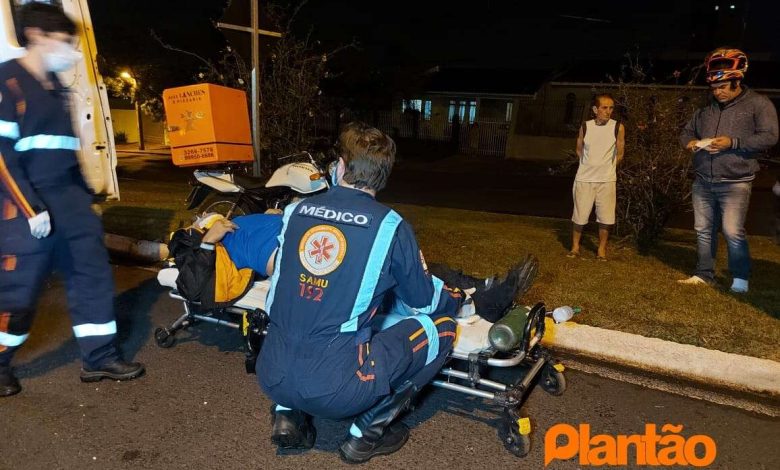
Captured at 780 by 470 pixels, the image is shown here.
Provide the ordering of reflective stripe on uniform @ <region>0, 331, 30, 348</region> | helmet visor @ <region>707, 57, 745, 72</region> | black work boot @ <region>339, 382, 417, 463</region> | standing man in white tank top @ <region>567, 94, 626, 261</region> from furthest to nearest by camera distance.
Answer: standing man in white tank top @ <region>567, 94, 626, 261</region> < helmet visor @ <region>707, 57, 745, 72</region> < reflective stripe on uniform @ <region>0, 331, 30, 348</region> < black work boot @ <region>339, 382, 417, 463</region>

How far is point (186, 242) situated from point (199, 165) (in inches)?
82.8

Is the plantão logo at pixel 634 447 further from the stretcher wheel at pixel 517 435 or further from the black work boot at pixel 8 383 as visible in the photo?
the black work boot at pixel 8 383

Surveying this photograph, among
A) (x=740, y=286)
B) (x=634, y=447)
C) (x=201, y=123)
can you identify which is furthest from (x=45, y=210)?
(x=740, y=286)

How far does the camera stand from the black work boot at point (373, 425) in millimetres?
2600

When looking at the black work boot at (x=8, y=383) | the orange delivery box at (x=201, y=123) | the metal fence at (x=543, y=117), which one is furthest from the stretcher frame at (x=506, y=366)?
the metal fence at (x=543, y=117)

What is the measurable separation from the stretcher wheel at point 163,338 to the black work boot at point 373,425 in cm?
181

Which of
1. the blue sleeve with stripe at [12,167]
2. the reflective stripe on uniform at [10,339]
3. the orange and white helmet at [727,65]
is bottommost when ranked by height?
the reflective stripe on uniform at [10,339]

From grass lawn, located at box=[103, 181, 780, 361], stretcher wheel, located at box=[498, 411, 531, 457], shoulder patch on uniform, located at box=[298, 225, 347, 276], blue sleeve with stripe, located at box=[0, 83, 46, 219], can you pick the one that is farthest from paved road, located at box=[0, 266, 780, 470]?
blue sleeve with stripe, located at box=[0, 83, 46, 219]

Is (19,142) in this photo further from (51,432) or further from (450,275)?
(450,275)

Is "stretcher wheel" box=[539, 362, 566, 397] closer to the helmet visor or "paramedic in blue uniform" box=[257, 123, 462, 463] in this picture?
"paramedic in blue uniform" box=[257, 123, 462, 463]

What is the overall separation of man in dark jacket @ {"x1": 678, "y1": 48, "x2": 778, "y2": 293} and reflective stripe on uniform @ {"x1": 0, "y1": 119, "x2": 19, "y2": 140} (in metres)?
4.98

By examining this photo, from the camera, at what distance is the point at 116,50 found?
21.2 metres

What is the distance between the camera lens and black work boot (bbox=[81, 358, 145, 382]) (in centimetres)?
338

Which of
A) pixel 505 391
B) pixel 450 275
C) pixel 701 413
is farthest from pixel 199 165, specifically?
pixel 701 413
